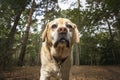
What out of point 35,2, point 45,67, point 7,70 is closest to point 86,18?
point 35,2

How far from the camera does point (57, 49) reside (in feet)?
15.8

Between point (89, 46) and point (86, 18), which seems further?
point (89, 46)

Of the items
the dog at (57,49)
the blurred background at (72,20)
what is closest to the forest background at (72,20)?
the blurred background at (72,20)

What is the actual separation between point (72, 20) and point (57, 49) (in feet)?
60.1

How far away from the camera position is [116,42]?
2755cm

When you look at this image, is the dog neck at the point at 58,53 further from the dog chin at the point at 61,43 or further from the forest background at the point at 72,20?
the forest background at the point at 72,20

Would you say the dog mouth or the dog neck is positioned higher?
the dog mouth

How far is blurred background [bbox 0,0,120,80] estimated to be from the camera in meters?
10.7

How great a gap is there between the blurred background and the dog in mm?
4468

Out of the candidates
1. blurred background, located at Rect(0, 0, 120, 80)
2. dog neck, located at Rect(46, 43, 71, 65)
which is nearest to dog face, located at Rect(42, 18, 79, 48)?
dog neck, located at Rect(46, 43, 71, 65)

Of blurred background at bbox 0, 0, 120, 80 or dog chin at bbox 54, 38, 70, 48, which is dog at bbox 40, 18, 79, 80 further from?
blurred background at bbox 0, 0, 120, 80

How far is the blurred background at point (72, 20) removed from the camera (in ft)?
35.1

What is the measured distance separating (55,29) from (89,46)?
26502mm

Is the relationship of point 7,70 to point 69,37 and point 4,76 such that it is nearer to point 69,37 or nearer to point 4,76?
point 4,76
